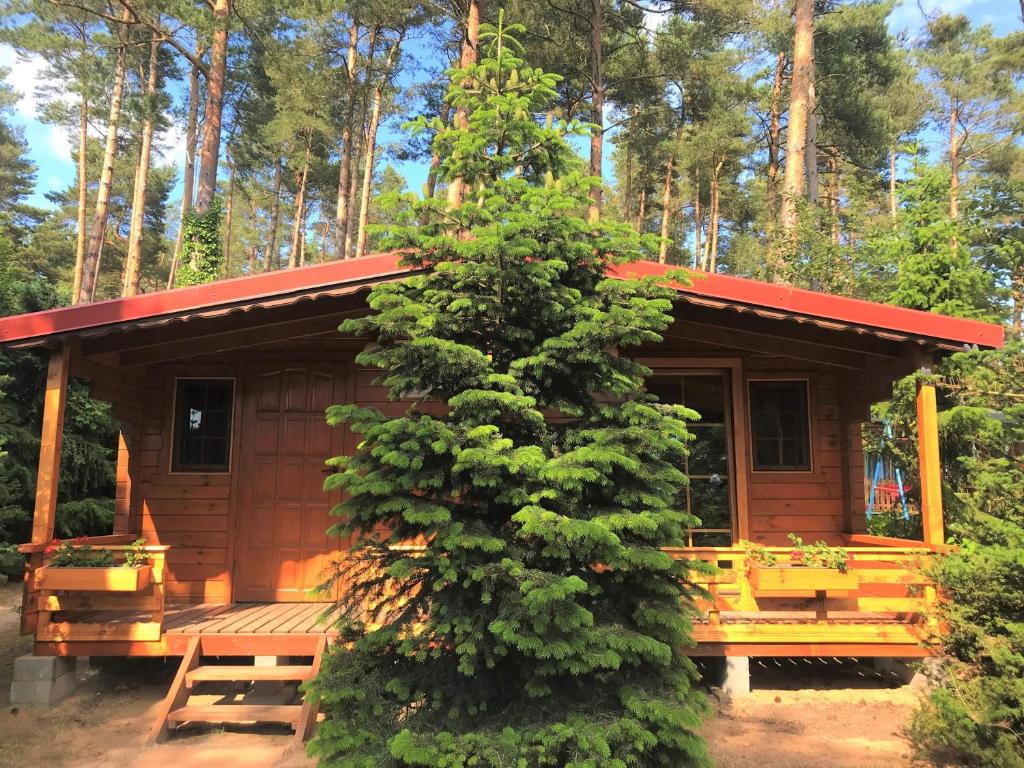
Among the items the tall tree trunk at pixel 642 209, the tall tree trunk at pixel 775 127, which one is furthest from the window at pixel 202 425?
the tall tree trunk at pixel 642 209

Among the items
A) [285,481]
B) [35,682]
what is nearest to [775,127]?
[285,481]

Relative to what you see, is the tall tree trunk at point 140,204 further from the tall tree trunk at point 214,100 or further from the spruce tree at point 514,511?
the spruce tree at point 514,511

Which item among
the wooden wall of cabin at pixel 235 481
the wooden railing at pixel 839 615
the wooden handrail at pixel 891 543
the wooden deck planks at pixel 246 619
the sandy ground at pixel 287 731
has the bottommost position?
the sandy ground at pixel 287 731

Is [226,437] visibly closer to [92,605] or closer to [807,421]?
[92,605]

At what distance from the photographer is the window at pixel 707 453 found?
6.38 metres

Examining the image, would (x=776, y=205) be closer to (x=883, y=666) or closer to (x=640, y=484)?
(x=883, y=666)

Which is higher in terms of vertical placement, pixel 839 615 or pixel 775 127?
pixel 775 127

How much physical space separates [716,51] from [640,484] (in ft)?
51.5

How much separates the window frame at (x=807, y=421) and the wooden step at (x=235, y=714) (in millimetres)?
4581

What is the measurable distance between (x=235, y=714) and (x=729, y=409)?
4.90 metres

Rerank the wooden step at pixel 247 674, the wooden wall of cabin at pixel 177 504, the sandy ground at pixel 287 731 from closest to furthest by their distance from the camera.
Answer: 1. the sandy ground at pixel 287 731
2. the wooden step at pixel 247 674
3. the wooden wall of cabin at pixel 177 504

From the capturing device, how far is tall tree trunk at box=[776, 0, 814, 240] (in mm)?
11000

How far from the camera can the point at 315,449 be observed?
6.21 metres

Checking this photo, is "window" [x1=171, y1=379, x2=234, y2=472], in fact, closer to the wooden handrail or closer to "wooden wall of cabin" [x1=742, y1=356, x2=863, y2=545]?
"wooden wall of cabin" [x1=742, y1=356, x2=863, y2=545]
